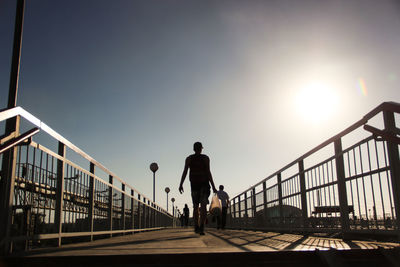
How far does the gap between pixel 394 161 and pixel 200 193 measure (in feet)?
13.9

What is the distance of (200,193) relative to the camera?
7961mm

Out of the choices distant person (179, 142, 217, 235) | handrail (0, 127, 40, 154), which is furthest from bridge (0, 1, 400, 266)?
distant person (179, 142, 217, 235)

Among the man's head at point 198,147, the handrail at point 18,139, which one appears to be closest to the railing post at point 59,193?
the handrail at point 18,139

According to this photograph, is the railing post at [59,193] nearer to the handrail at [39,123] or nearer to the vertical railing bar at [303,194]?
the handrail at [39,123]

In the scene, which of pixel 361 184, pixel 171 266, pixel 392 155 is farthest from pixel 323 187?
pixel 171 266

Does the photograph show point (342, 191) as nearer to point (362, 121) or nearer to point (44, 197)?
point (362, 121)

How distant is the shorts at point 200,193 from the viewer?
7957 millimetres

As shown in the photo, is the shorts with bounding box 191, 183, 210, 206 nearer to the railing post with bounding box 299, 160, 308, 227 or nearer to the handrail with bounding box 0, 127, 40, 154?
the railing post with bounding box 299, 160, 308, 227

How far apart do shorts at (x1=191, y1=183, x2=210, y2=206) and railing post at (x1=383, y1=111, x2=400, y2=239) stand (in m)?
4.09

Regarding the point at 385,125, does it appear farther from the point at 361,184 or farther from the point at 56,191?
the point at 56,191

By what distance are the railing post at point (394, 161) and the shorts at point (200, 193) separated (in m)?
4.09

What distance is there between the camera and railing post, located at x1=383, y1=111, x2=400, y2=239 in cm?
441

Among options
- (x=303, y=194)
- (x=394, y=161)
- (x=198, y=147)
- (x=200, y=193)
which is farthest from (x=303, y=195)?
(x=394, y=161)

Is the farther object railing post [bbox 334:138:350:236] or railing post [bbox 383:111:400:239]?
railing post [bbox 334:138:350:236]
